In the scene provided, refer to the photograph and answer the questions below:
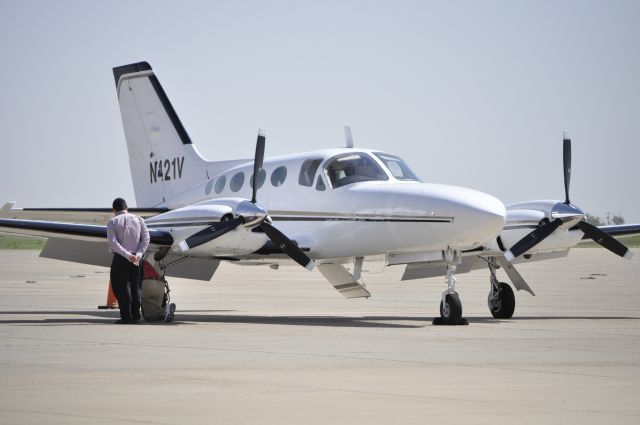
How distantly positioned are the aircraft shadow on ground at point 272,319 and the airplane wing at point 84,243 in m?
0.92

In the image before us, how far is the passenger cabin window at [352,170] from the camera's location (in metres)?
19.3

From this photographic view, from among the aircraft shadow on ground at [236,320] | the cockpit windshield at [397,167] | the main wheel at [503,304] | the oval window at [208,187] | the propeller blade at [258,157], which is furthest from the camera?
the oval window at [208,187]

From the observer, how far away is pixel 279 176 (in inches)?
805

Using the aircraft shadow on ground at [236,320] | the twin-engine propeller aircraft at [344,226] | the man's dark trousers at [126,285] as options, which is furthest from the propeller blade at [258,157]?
the man's dark trousers at [126,285]

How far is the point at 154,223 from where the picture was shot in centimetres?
1925

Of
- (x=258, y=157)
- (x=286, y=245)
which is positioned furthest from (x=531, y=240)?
(x=258, y=157)

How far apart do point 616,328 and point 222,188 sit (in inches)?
331

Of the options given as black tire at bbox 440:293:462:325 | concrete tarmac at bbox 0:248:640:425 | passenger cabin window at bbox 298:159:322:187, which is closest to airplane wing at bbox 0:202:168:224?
concrete tarmac at bbox 0:248:640:425

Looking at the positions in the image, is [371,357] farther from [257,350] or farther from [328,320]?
[328,320]

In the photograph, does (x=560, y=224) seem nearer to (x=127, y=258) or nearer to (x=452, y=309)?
(x=452, y=309)

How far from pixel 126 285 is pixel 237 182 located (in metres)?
4.61

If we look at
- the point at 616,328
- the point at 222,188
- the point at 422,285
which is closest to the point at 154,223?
the point at 222,188

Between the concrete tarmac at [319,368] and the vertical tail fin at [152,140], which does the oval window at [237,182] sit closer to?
the concrete tarmac at [319,368]

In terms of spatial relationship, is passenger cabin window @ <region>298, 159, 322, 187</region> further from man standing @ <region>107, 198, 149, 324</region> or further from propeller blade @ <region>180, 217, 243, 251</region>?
man standing @ <region>107, 198, 149, 324</region>
